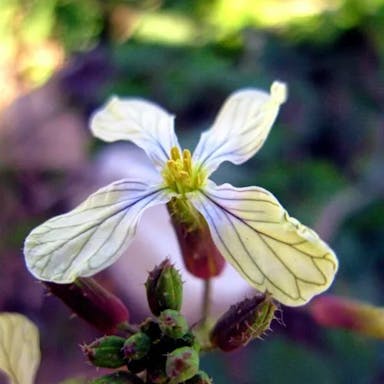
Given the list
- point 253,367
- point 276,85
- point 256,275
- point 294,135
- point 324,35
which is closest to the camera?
point 256,275

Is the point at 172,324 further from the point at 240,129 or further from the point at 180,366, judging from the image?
the point at 240,129

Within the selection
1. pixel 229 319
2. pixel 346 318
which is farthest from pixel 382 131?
pixel 229 319

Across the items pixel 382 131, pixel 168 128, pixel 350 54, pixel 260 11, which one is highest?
pixel 168 128

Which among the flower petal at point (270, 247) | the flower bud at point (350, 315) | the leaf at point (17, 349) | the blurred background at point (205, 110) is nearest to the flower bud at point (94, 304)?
the leaf at point (17, 349)

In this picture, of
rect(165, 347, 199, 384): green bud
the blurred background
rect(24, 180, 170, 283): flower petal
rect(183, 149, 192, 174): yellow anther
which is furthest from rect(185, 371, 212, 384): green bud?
the blurred background

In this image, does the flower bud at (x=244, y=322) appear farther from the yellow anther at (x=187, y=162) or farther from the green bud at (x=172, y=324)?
the yellow anther at (x=187, y=162)

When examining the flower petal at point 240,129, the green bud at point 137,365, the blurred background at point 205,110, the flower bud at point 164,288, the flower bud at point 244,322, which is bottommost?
the blurred background at point 205,110

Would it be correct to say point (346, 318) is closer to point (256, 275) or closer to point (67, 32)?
point (256, 275)
